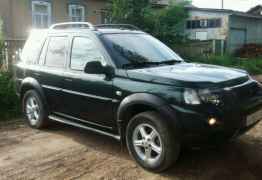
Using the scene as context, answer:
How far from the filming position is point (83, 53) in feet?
17.2

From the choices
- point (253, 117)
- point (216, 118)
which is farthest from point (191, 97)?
point (253, 117)

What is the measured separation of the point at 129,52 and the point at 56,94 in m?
1.51

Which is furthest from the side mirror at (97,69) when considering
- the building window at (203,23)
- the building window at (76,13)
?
the building window at (203,23)

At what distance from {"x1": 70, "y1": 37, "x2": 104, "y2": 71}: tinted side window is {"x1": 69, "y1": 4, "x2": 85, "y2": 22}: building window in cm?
1266

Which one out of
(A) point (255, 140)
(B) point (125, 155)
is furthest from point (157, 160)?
(A) point (255, 140)

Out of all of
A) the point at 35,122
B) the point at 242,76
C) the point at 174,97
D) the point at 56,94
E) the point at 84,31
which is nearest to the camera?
the point at 174,97

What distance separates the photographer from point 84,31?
5324 millimetres

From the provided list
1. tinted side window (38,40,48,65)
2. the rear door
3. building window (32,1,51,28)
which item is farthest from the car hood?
building window (32,1,51,28)

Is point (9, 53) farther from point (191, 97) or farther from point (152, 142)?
point (191, 97)

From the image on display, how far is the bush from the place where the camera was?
762 cm

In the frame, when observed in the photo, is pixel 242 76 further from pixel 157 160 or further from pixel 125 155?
pixel 125 155

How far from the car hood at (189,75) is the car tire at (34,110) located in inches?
89.6

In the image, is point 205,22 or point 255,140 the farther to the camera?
point 205,22

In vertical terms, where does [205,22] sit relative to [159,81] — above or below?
above
